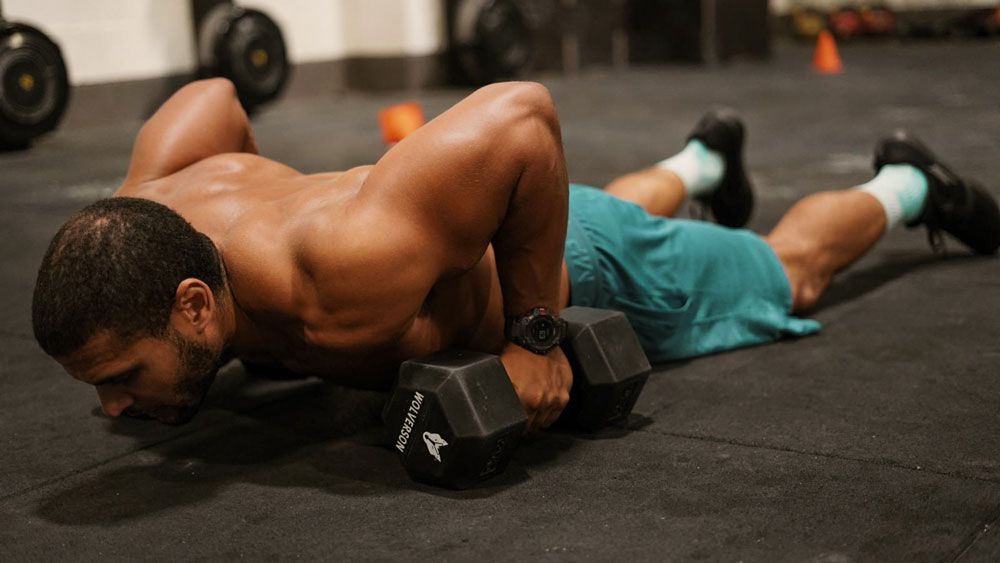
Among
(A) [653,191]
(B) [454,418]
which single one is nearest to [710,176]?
(A) [653,191]

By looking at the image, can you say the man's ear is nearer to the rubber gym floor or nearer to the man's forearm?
the rubber gym floor

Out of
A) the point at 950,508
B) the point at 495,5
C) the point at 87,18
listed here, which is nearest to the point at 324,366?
the point at 950,508

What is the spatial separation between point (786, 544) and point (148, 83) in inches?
224

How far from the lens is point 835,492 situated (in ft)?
5.13

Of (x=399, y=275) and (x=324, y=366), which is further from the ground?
(x=399, y=275)

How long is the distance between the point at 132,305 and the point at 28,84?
4.21 m

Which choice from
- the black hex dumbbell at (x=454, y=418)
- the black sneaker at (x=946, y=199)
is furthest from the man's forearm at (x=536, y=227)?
the black sneaker at (x=946, y=199)

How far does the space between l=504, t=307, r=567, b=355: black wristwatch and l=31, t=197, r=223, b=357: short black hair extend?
501 millimetres

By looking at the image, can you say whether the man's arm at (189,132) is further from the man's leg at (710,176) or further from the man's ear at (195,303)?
the man's leg at (710,176)

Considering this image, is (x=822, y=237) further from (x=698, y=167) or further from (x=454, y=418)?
(x=454, y=418)

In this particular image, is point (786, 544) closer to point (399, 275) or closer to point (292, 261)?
point (399, 275)

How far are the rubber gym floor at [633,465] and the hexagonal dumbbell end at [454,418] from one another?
0.05 metres

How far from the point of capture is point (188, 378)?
1.58 metres

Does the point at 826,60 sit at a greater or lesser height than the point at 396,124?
lesser
